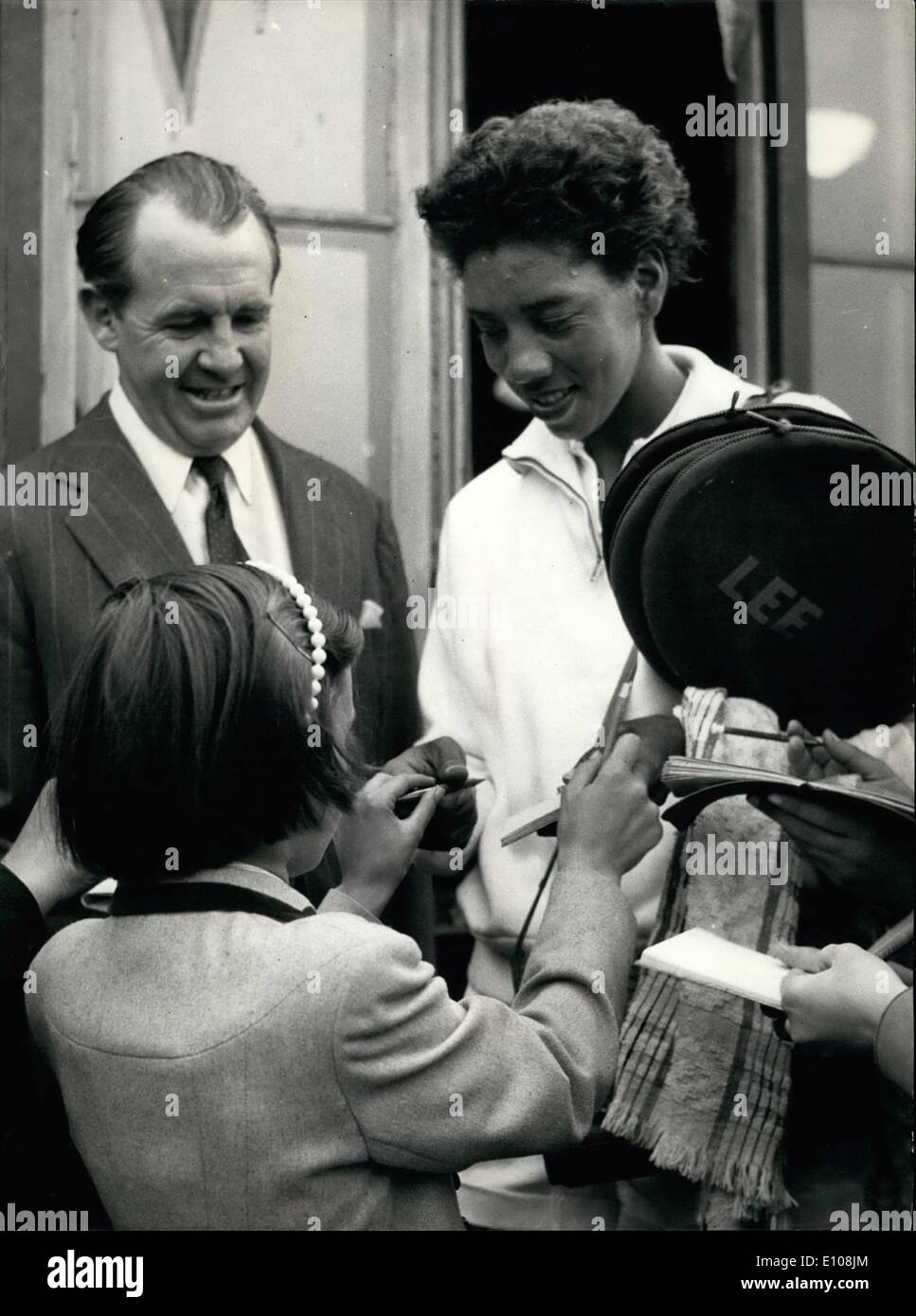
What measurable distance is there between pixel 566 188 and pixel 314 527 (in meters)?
0.63

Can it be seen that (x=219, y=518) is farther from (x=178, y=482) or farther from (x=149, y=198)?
(x=149, y=198)

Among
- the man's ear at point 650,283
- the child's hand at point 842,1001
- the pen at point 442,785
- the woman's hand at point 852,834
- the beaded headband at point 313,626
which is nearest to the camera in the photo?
the beaded headband at point 313,626

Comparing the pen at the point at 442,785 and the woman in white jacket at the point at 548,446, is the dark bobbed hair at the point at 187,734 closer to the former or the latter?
the pen at the point at 442,785

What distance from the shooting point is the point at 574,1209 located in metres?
2.38

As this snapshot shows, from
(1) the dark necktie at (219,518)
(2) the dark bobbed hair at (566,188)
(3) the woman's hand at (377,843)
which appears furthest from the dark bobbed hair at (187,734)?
(2) the dark bobbed hair at (566,188)

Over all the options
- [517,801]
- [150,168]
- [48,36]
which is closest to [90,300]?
[150,168]

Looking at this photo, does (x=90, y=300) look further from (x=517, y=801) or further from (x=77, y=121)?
(x=517, y=801)

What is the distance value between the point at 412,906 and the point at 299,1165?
63 cm

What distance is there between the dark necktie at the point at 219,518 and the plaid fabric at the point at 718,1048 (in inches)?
28.8

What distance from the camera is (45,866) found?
229cm

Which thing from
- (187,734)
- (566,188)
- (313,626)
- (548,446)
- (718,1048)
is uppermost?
(566,188)

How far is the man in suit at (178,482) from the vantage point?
2428 mm

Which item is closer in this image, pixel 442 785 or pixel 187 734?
pixel 187 734

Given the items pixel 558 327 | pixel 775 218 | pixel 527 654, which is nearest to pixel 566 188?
pixel 558 327
